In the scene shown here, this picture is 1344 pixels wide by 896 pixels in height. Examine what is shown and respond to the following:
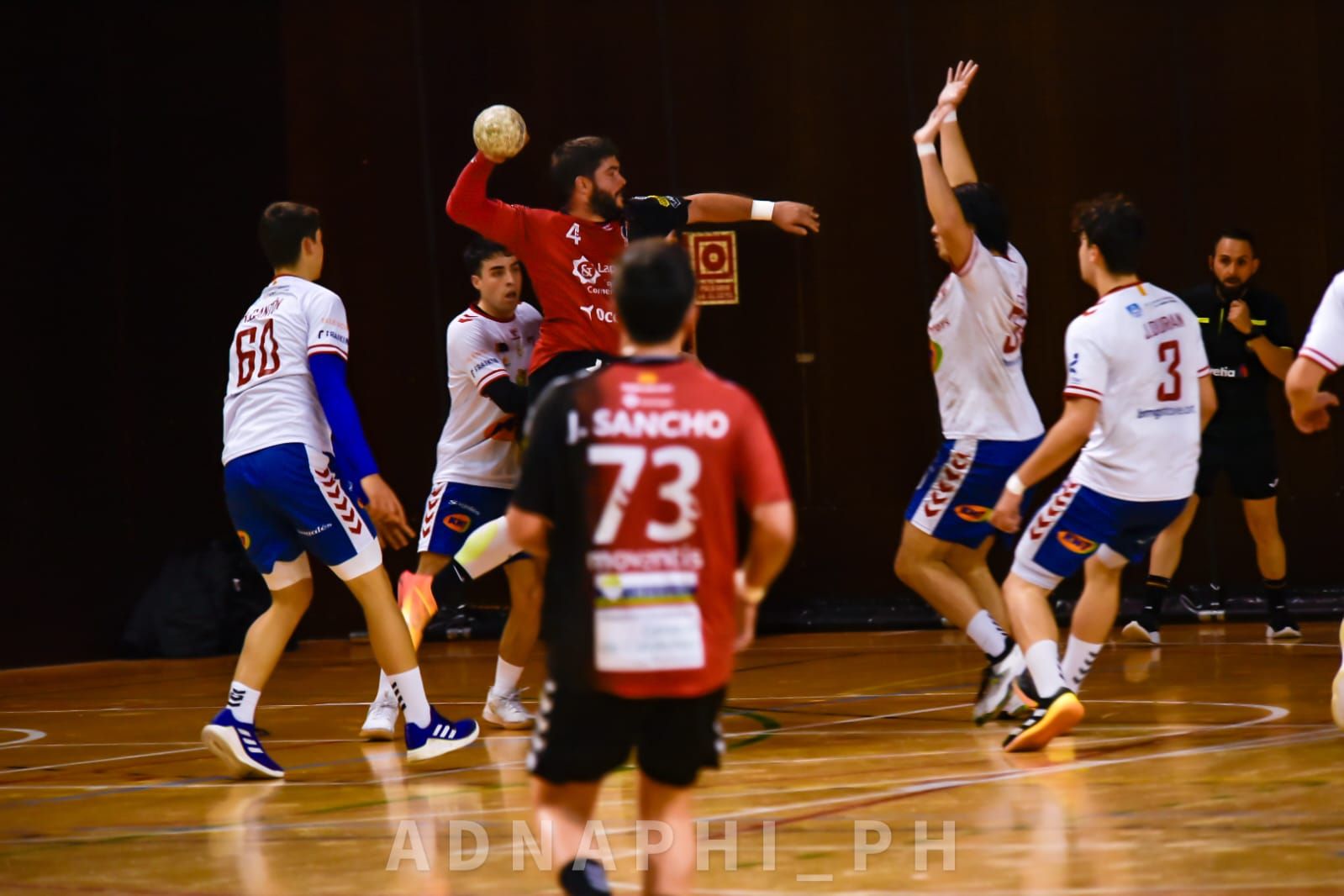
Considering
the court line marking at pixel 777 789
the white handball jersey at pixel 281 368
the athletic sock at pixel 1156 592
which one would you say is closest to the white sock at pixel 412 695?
the court line marking at pixel 777 789

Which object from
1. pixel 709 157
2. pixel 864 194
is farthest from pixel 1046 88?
pixel 709 157

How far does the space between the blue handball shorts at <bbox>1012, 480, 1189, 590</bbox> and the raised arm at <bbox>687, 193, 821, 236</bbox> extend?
146cm

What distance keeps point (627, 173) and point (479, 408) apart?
417 centimetres

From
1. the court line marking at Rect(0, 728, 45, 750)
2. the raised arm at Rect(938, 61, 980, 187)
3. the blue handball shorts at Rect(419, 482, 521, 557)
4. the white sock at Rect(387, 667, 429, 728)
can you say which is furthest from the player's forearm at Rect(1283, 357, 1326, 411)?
the court line marking at Rect(0, 728, 45, 750)

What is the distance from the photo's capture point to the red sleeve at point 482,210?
6.50m

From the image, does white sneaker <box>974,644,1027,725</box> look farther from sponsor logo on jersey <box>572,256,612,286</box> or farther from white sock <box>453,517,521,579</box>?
sponsor logo on jersey <box>572,256,612,286</box>

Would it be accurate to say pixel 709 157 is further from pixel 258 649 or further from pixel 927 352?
pixel 258 649

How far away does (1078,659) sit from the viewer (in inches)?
248

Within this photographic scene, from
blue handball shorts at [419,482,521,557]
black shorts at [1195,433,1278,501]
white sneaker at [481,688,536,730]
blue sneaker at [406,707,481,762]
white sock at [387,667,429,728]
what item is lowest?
white sneaker at [481,688,536,730]

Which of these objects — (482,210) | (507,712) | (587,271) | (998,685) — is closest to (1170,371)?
(998,685)

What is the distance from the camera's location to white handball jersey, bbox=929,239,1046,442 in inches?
260

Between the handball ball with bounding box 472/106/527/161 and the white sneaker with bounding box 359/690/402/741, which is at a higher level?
the handball ball with bounding box 472/106/527/161

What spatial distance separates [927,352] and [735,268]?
1364 mm

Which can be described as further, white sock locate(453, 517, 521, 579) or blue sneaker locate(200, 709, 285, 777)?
blue sneaker locate(200, 709, 285, 777)
